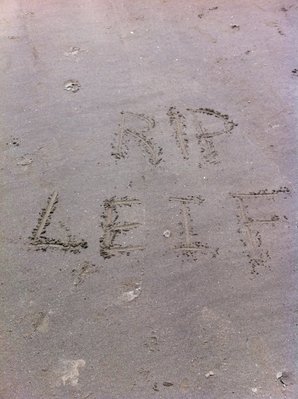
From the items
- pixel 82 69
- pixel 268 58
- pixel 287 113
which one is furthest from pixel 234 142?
pixel 82 69

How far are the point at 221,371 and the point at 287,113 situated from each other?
243 centimetres

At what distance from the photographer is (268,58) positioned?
4.77 meters

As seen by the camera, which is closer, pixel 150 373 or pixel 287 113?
pixel 150 373

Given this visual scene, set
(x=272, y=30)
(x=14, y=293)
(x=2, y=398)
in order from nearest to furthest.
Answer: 1. (x=2, y=398)
2. (x=14, y=293)
3. (x=272, y=30)

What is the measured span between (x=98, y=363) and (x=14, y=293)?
0.75 metres

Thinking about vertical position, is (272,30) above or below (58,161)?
above

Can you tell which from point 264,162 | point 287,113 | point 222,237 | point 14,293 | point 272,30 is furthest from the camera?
point 272,30

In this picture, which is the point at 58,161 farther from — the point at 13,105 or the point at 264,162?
the point at 264,162

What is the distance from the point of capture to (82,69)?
4668 millimetres

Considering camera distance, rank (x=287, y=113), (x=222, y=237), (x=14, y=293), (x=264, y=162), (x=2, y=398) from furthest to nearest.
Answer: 1. (x=287, y=113)
2. (x=264, y=162)
3. (x=222, y=237)
4. (x=14, y=293)
5. (x=2, y=398)

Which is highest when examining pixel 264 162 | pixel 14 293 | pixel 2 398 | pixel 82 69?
pixel 82 69

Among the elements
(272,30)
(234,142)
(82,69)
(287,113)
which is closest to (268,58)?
(272,30)

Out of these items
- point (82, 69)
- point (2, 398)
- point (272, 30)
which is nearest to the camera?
point (2, 398)

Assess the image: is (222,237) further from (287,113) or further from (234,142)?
(287,113)
